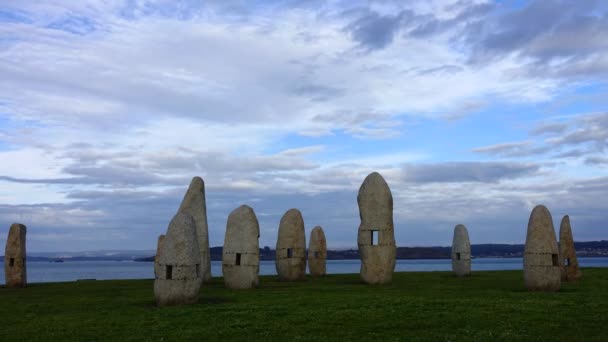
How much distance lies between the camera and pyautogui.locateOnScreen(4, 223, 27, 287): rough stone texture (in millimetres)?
31312

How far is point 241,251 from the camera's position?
1148 inches

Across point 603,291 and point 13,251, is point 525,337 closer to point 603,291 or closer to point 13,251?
point 603,291

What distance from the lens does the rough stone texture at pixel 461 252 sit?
38.2 meters

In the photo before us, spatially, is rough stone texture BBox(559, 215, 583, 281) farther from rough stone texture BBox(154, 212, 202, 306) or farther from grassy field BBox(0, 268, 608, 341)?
rough stone texture BBox(154, 212, 202, 306)

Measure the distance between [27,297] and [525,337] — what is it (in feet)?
67.3

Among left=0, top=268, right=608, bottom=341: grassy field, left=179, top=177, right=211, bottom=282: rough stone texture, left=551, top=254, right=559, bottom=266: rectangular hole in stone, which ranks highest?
left=179, top=177, right=211, bottom=282: rough stone texture

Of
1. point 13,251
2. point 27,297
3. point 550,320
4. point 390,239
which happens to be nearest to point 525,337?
point 550,320

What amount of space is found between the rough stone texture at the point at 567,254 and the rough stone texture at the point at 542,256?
241 inches

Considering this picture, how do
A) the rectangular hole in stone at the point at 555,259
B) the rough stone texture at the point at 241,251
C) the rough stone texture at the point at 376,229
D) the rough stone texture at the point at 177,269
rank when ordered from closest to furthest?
the rough stone texture at the point at 177,269
the rectangular hole in stone at the point at 555,259
the rough stone texture at the point at 241,251
the rough stone texture at the point at 376,229

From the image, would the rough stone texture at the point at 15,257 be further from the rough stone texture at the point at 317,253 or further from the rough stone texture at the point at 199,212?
the rough stone texture at the point at 317,253

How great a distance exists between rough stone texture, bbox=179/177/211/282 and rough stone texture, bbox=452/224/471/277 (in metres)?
15.6

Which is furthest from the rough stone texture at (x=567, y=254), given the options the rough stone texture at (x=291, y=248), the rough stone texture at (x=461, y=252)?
the rough stone texture at (x=291, y=248)

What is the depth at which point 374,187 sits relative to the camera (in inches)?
1245

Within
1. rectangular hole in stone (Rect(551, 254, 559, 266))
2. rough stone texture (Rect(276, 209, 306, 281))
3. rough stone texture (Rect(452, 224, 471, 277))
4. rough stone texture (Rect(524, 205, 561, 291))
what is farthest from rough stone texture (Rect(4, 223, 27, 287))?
rectangular hole in stone (Rect(551, 254, 559, 266))
